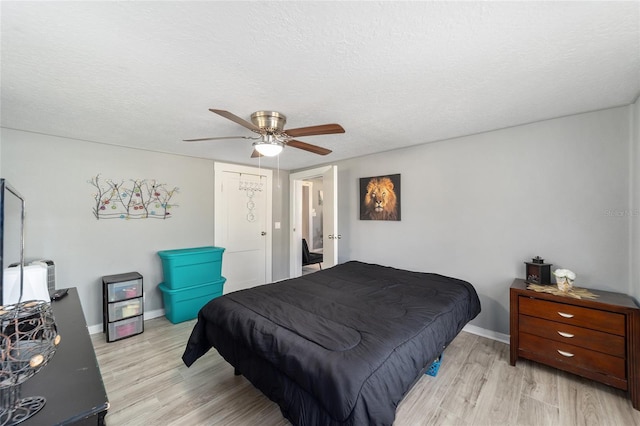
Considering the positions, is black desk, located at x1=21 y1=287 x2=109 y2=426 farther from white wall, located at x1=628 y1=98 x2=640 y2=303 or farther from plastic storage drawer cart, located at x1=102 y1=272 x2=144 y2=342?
white wall, located at x1=628 y1=98 x2=640 y2=303

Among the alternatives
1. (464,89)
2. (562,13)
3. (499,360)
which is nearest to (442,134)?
(464,89)

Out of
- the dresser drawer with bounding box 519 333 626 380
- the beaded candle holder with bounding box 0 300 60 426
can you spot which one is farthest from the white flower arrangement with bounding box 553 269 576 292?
the beaded candle holder with bounding box 0 300 60 426

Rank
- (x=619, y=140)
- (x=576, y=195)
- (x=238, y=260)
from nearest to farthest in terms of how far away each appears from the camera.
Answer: (x=619, y=140)
(x=576, y=195)
(x=238, y=260)

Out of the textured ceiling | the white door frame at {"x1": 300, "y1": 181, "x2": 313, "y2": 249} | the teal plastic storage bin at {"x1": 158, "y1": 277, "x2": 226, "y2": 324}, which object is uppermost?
the textured ceiling

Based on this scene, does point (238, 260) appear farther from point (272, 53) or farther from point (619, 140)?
point (619, 140)

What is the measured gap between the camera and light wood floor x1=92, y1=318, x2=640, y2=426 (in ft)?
5.60

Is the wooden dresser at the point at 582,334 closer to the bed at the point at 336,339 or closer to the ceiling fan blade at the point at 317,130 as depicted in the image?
the bed at the point at 336,339

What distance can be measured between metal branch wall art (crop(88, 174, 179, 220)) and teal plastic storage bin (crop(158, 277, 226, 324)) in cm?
99

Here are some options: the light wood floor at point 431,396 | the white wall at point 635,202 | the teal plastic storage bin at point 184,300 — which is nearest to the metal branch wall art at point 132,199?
the teal plastic storage bin at point 184,300

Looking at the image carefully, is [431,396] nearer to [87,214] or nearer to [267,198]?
[267,198]

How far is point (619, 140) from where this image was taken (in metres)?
2.14

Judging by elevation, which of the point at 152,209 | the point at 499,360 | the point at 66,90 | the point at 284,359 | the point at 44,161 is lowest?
the point at 499,360

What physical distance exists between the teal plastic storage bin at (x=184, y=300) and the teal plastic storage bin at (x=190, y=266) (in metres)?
0.05

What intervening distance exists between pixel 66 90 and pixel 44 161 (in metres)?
1.52
